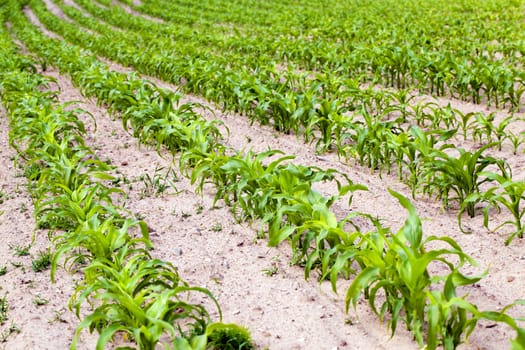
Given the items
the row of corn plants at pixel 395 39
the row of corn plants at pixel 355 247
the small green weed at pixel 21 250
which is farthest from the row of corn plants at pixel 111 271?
the row of corn plants at pixel 395 39

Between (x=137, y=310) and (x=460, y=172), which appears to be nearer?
(x=137, y=310)

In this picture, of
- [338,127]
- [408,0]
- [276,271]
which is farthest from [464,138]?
[408,0]

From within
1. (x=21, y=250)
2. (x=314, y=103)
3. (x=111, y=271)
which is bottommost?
(x=21, y=250)

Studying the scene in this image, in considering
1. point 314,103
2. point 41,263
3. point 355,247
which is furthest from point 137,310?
point 314,103

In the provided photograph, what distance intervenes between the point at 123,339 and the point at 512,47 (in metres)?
8.10

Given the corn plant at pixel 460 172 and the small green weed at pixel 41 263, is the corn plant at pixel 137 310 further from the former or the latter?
the corn plant at pixel 460 172

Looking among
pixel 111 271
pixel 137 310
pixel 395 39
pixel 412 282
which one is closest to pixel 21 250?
pixel 111 271

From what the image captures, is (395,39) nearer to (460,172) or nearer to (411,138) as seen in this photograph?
(411,138)

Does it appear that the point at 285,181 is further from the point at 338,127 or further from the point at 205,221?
the point at 338,127

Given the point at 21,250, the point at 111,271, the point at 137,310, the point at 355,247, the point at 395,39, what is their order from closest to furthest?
the point at 137,310
the point at 111,271
the point at 355,247
the point at 21,250
the point at 395,39

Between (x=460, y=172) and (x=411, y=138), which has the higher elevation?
(x=460, y=172)

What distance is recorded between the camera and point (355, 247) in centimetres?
308

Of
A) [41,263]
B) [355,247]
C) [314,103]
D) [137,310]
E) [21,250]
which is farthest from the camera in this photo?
[314,103]

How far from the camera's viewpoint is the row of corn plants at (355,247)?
2.57 metres
